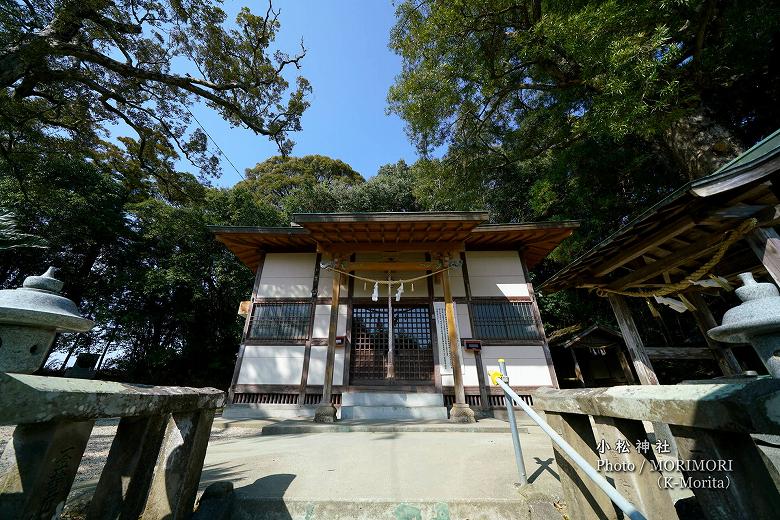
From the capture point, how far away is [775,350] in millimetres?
1840

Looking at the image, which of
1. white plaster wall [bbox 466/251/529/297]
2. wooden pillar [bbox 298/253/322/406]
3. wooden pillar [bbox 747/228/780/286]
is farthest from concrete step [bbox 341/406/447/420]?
wooden pillar [bbox 747/228/780/286]

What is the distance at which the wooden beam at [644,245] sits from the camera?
11.2 ft

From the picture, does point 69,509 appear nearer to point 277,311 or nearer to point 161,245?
point 277,311

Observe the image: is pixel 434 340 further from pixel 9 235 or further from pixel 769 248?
pixel 9 235

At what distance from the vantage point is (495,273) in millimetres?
8203

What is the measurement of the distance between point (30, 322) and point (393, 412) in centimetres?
592

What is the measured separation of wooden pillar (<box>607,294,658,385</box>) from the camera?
4.59 metres

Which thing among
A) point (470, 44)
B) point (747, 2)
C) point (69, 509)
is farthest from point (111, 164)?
point (747, 2)

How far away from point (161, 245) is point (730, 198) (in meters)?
17.6

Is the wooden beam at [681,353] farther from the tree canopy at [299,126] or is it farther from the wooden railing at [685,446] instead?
the wooden railing at [685,446]

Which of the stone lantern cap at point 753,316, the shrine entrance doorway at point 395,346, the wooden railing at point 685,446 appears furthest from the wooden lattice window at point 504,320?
the wooden railing at point 685,446

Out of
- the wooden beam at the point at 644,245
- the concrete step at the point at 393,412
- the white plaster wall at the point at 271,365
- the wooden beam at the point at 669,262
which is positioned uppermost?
the wooden beam at the point at 644,245

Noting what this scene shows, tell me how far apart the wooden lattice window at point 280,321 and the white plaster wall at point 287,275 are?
0.99 ft

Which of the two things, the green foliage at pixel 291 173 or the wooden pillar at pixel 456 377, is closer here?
the wooden pillar at pixel 456 377
